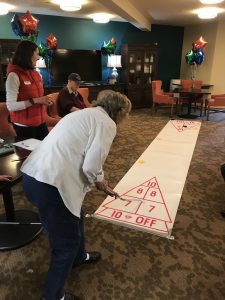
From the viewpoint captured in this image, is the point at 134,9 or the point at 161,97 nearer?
the point at 134,9

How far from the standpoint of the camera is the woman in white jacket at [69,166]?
3.66 ft

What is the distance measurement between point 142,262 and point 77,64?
534cm

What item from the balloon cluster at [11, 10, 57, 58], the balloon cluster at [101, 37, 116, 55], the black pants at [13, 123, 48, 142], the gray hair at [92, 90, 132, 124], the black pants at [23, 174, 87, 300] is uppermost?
the balloon cluster at [11, 10, 57, 58]

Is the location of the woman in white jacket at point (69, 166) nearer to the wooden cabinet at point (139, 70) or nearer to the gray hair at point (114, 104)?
the gray hair at point (114, 104)

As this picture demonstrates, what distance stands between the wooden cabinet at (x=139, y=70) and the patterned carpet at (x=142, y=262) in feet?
15.6

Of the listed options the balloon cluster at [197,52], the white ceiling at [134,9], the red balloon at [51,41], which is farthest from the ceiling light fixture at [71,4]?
the balloon cluster at [197,52]

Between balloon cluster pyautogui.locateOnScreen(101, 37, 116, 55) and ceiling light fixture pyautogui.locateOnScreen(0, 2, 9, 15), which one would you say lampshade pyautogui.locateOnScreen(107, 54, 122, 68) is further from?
ceiling light fixture pyautogui.locateOnScreen(0, 2, 9, 15)

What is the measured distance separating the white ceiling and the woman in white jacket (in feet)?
10.0

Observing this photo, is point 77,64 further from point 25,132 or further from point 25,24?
point 25,132

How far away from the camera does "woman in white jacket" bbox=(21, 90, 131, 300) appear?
1116 mm

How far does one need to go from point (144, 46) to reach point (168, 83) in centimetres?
171

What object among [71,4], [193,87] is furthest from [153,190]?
[193,87]

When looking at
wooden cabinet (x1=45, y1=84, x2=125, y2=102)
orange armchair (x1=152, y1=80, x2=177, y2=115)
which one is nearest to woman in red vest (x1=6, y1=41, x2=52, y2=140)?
wooden cabinet (x1=45, y1=84, x2=125, y2=102)

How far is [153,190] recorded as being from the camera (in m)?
2.66
